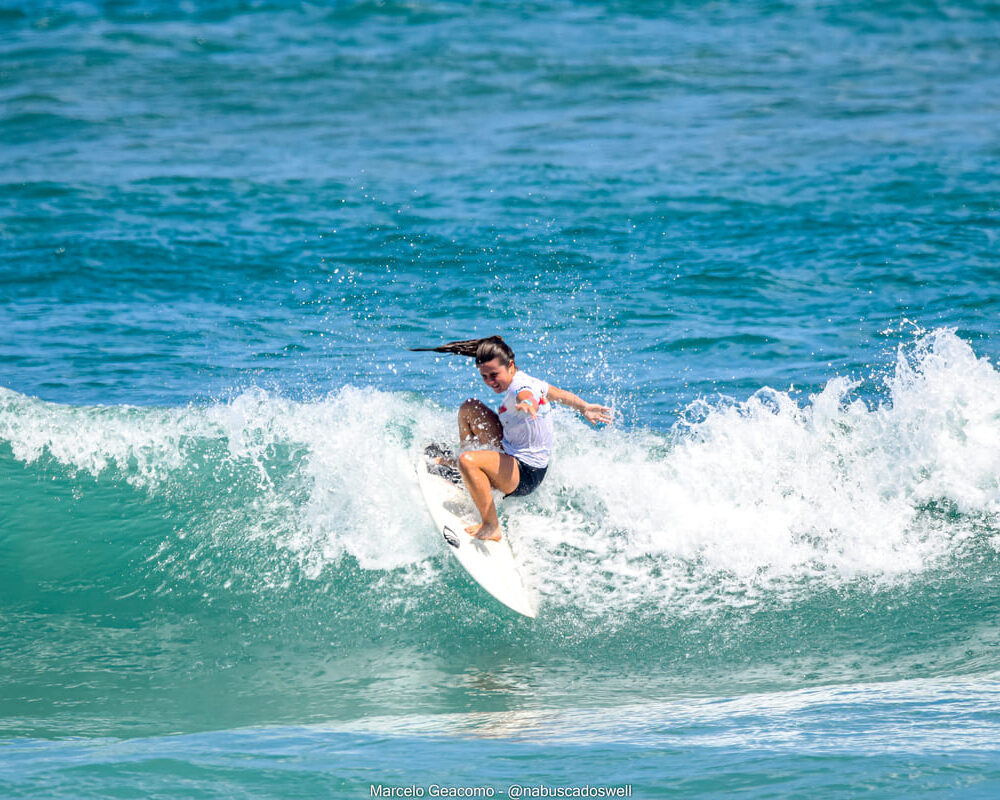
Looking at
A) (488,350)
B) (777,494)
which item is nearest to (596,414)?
(488,350)

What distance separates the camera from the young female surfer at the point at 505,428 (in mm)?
6992

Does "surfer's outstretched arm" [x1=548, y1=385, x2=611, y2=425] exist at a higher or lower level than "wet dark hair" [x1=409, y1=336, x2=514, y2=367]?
lower

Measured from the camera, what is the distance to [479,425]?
7.48 m

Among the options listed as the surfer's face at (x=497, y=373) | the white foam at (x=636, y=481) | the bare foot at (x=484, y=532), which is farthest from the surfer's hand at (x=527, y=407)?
the white foam at (x=636, y=481)

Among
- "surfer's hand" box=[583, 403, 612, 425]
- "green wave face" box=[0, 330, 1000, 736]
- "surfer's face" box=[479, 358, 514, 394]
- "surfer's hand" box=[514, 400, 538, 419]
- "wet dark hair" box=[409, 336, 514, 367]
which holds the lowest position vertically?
"green wave face" box=[0, 330, 1000, 736]

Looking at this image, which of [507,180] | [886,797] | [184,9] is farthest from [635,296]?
[184,9]

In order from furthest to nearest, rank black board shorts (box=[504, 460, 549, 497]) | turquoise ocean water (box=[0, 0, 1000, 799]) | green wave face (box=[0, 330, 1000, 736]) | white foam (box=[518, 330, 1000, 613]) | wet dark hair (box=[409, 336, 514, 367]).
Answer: white foam (box=[518, 330, 1000, 613]) < black board shorts (box=[504, 460, 549, 497]) < wet dark hair (box=[409, 336, 514, 367]) < green wave face (box=[0, 330, 1000, 736]) < turquoise ocean water (box=[0, 0, 1000, 799])

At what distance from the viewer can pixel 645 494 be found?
8.41m

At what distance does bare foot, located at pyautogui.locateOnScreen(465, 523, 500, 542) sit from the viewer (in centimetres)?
749

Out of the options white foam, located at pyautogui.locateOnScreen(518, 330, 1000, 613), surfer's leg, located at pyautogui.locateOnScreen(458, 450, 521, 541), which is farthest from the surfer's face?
white foam, located at pyautogui.locateOnScreen(518, 330, 1000, 613)

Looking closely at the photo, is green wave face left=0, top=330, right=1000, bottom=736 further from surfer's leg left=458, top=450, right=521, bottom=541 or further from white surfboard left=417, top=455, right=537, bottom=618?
surfer's leg left=458, top=450, right=521, bottom=541

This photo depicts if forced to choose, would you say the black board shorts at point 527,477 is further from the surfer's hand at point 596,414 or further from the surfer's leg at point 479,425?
the surfer's hand at point 596,414

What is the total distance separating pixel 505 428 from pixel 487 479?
373 mm

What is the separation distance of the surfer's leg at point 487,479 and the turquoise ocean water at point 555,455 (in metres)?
0.36
